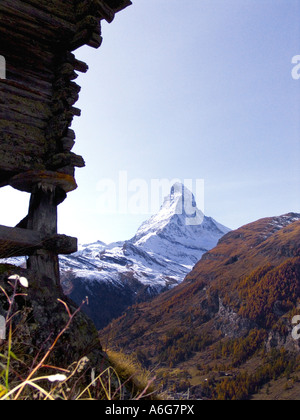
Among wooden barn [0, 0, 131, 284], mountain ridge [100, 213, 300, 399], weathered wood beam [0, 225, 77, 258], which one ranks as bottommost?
mountain ridge [100, 213, 300, 399]

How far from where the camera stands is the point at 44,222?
264 inches

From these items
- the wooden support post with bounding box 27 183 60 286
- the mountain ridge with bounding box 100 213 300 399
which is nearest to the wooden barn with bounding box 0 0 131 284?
the wooden support post with bounding box 27 183 60 286

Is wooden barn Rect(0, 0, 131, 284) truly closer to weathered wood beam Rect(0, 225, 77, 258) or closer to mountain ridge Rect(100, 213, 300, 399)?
weathered wood beam Rect(0, 225, 77, 258)

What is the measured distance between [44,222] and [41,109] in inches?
88.3

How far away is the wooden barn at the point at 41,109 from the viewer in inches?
257

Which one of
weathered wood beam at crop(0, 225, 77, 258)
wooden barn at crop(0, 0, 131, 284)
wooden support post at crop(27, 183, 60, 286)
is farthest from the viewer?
wooden barn at crop(0, 0, 131, 284)

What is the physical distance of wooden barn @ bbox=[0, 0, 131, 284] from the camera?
6.53 meters

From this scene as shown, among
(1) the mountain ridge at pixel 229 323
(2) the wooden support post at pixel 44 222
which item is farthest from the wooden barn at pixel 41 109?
(1) the mountain ridge at pixel 229 323

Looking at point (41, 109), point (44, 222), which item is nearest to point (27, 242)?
point (44, 222)

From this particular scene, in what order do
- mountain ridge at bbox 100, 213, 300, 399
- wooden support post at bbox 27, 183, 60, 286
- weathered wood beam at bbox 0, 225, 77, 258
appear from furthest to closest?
1. mountain ridge at bbox 100, 213, 300, 399
2. wooden support post at bbox 27, 183, 60, 286
3. weathered wood beam at bbox 0, 225, 77, 258

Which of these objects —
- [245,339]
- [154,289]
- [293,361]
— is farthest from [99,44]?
[154,289]

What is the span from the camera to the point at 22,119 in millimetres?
7125
